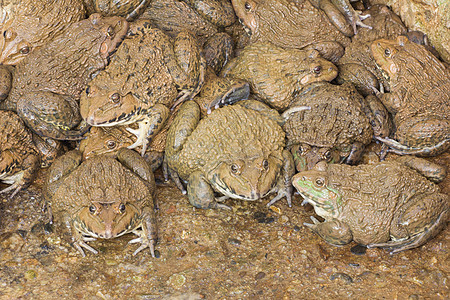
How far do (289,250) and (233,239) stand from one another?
52 cm

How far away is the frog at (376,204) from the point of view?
4.04 meters

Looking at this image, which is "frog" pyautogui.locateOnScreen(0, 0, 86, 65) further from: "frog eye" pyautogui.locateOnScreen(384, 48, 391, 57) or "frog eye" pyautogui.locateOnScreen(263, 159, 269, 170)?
"frog eye" pyautogui.locateOnScreen(384, 48, 391, 57)

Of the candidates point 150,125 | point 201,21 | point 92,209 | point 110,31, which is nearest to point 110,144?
point 150,125

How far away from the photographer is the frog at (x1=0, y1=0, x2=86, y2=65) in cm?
487

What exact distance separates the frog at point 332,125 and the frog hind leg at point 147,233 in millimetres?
1598

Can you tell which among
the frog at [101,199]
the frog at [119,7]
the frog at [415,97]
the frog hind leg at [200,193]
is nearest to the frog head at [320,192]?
the frog hind leg at [200,193]

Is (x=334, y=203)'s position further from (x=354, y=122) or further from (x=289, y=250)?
(x=354, y=122)

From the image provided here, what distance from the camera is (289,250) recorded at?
13.8 feet

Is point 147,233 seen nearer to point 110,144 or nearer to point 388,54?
point 110,144

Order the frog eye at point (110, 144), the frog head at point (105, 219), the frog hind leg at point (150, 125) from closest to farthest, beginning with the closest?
the frog head at point (105, 219) → the frog hind leg at point (150, 125) → the frog eye at point (110, 144)

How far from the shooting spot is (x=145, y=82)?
4.75m

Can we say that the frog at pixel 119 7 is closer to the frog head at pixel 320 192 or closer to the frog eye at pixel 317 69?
the frog eye at pixel 317 69

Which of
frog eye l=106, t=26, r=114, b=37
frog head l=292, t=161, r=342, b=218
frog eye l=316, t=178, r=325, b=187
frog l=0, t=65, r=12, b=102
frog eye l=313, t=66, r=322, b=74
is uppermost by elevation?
frog eye l=106, t=26, r=114, b=37

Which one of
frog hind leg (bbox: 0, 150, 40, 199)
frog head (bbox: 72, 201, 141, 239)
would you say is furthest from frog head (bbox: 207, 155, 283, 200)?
frog hind leg (bbox: 0, 150, 40, 199)
